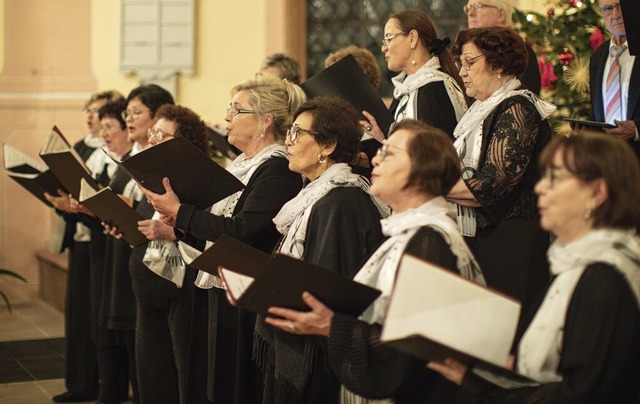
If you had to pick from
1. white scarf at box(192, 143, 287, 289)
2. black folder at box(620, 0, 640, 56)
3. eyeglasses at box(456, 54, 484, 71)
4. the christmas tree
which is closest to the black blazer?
the christmas tree

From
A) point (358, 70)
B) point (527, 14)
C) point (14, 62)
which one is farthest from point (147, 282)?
point (14, 62)

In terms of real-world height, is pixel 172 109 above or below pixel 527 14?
below

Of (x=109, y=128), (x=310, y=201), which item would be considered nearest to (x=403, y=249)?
(x=310, y=201)

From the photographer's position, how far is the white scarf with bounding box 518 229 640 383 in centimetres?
238

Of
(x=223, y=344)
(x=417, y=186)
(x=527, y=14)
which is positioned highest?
(x=527, y=14)

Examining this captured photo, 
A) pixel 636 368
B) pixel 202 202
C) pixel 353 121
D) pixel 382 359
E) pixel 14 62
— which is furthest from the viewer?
pixel 14 62

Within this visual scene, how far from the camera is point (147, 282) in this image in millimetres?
4770

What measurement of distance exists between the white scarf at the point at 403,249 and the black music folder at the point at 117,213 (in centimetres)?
177

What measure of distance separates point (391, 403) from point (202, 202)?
159cm

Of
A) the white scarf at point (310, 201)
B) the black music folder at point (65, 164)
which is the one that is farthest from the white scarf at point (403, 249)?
the black music folder at point (65, 164)

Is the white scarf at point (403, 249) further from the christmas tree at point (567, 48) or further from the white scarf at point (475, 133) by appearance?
the christmas tree at point (567, 48)

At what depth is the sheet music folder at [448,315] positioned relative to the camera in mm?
2367

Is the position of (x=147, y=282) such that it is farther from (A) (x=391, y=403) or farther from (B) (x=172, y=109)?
Answer: (A) (x=391, y=403)

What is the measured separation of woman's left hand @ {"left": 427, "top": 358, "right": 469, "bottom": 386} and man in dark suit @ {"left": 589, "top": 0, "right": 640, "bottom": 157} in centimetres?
214
